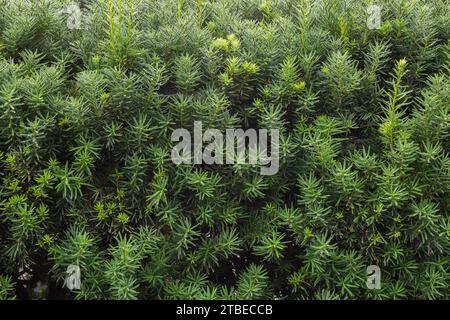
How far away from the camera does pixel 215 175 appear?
9.74 feet

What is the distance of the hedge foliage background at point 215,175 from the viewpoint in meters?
2.87

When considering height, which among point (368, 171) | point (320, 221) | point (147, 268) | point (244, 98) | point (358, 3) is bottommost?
point (147, 268)

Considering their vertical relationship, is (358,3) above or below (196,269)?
above

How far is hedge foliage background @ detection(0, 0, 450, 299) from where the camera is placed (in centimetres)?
287

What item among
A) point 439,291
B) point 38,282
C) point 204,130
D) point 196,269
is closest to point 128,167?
point 204,130

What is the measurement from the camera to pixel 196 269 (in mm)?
3016

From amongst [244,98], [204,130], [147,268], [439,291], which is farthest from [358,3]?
[147,268]

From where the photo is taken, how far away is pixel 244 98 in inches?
126

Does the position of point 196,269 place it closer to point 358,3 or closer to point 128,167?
point 128,167
